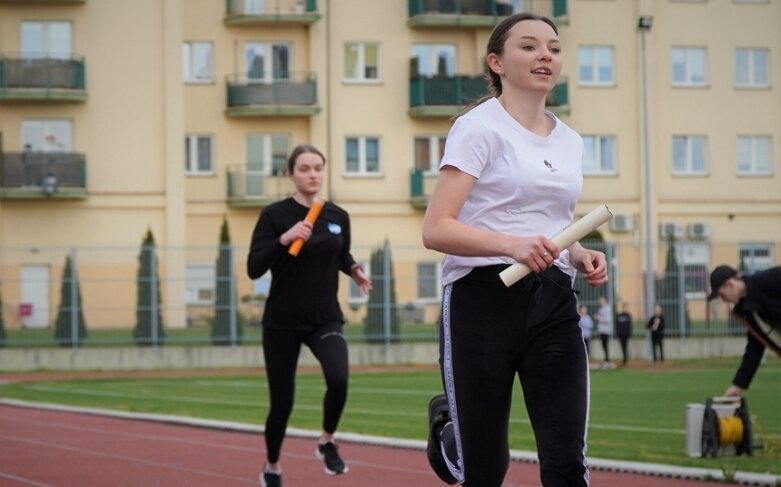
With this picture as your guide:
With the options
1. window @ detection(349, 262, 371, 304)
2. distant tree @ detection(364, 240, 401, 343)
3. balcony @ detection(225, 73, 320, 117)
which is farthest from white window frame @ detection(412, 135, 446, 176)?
distant tree @ detection(364, 240, 401, 343)

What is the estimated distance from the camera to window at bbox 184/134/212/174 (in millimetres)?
53312

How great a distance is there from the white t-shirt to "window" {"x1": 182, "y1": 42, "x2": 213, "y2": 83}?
156 ft

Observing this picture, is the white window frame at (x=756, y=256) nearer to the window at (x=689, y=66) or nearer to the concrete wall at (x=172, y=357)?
the concrete wall at (x=172, y=357)

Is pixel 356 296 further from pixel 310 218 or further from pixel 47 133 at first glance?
Result: pixel 310 218

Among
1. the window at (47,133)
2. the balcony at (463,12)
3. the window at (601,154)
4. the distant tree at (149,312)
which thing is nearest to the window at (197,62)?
the window at (47,133)

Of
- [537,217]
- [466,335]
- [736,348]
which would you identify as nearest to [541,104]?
[537,217]

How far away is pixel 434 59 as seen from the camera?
Answer: 5438 centimetres

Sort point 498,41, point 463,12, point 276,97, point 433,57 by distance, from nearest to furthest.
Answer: point 498,41 → point 276,97 → point 463,12 → point 433,57

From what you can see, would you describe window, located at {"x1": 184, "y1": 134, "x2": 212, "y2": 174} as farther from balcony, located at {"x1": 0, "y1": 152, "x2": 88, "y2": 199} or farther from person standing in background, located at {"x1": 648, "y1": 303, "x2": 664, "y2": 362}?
person standing in background, located at {"x1": 648, "y1": 303, "x2": 664, "y2": 362}

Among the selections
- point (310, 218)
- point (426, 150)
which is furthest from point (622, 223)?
point (310, 218)

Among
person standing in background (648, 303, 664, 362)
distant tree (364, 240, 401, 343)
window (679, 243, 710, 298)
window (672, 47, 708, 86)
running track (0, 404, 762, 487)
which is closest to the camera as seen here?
running track (0, 404, 762, 487)

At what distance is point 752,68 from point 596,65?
5736mm

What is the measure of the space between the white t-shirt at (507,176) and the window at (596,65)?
49.4 metres

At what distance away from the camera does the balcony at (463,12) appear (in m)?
53.1
